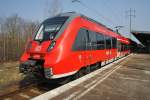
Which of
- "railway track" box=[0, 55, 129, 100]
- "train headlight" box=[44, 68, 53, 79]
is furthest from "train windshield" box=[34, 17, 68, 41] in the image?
"railway track" box=[0, 55, 129, 100]

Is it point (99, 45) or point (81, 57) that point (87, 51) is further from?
point (99, 45)

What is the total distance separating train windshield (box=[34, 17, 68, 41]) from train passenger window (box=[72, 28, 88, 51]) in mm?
901

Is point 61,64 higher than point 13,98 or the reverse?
higher

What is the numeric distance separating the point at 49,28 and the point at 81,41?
4.98 ft

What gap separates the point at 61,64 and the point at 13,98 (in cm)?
224

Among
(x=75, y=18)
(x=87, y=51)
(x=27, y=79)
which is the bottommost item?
(x=27, y=79)

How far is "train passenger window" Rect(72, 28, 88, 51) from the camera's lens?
26.9 feet

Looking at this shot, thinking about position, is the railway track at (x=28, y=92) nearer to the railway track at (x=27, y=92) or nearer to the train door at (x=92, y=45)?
the railway track at (x=27, y=92)

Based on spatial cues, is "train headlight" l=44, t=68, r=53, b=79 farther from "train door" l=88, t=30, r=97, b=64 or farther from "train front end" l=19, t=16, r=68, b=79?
"train door" l=88, t=30, r=97, b=64

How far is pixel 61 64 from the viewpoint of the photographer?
7.15 meters

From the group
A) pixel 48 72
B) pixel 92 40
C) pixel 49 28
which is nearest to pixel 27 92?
pixel 48 72

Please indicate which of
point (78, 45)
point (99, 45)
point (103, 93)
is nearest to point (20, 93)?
point (78, 45)

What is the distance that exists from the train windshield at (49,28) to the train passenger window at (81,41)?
901mm

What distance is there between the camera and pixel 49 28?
8.51 metres
